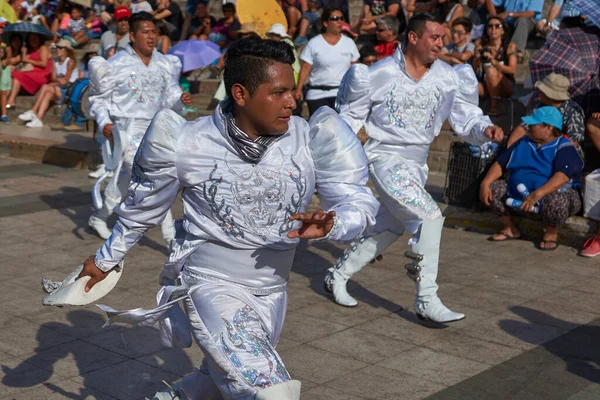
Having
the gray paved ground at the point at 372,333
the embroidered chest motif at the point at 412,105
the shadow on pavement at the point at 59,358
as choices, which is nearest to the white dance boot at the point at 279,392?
the gray paved ground at the point at 372,333

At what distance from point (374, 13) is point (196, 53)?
2.90 metres

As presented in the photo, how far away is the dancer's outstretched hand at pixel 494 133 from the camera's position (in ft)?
19.8

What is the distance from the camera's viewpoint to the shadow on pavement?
5.09m

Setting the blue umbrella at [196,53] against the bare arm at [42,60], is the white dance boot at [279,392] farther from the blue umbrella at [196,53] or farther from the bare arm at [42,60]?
the bare arm at [42,60]

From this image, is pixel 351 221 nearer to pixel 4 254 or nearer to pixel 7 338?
pixel 7 338

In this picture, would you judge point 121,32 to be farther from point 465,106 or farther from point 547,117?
point 465,106

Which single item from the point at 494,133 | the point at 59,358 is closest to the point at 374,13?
the point at 494,133

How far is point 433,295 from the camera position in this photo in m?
6.16

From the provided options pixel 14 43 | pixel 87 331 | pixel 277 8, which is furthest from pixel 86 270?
pixel 14 43

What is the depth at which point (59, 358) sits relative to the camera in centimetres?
550

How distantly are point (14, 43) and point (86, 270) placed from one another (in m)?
16.2

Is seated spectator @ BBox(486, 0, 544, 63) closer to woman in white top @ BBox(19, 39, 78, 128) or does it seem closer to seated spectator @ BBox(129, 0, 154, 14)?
seated spectator @ BBox(129, 0, 154, 14)

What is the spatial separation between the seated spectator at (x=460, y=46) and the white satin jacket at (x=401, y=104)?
5917 millimetres

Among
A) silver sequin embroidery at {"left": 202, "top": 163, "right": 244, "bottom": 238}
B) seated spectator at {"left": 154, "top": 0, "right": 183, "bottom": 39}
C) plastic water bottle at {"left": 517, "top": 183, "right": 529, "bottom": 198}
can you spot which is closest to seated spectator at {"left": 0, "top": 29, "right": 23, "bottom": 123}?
seated spectator at {"left": 154, "top": 0, "right": 183, "bottom": 39}
